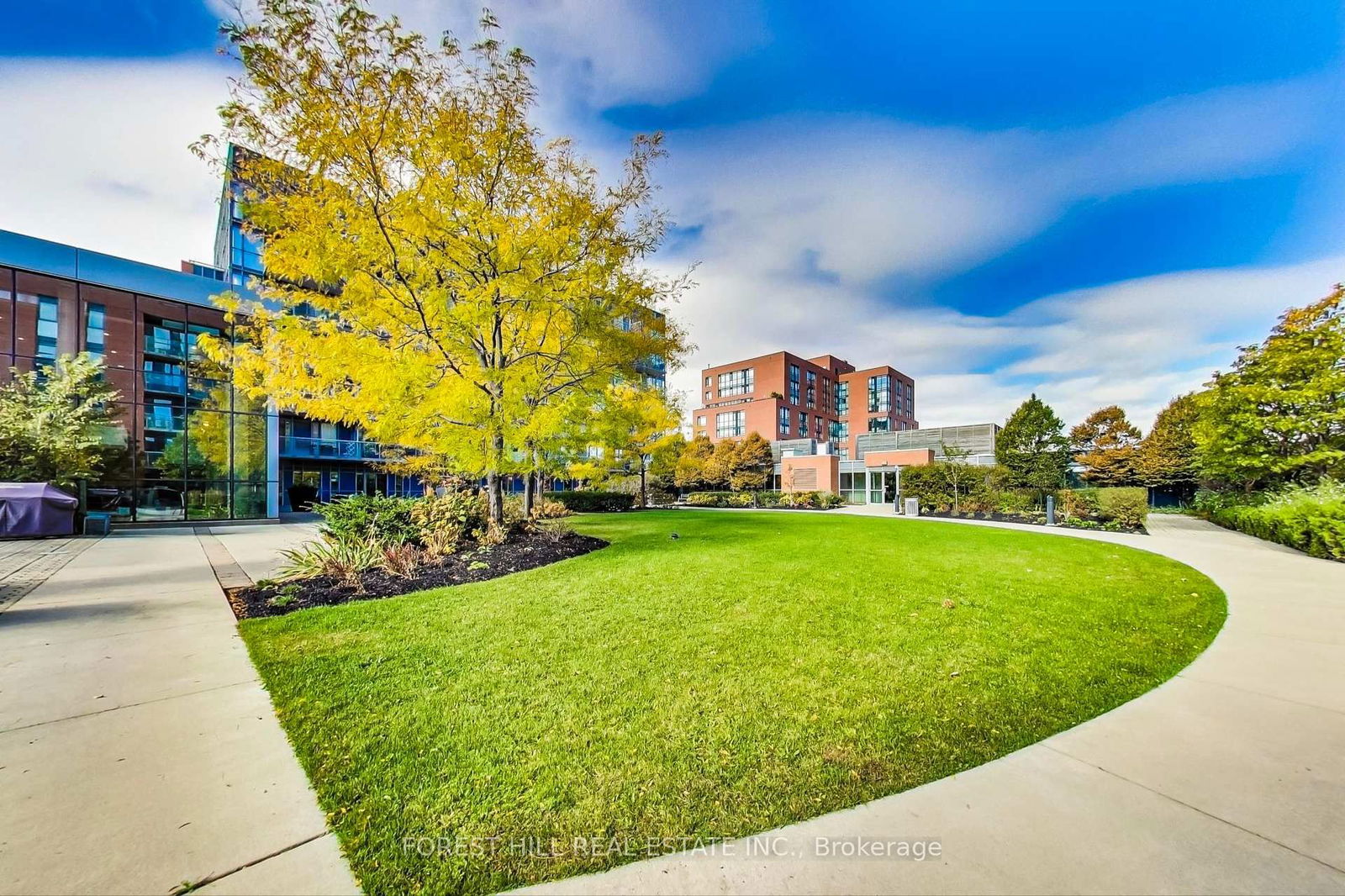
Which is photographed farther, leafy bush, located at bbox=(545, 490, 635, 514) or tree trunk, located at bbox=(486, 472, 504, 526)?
leafy bush, located at bbox=(545, 490, 635, 514)

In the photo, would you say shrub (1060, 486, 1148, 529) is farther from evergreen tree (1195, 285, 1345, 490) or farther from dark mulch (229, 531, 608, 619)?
dark mulch (229, 531, 608, 619)

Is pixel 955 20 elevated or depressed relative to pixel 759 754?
elevated

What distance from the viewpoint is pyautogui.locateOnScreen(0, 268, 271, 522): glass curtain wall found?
18.1 m

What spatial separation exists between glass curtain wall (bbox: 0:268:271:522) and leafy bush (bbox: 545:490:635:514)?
13207 millimetres

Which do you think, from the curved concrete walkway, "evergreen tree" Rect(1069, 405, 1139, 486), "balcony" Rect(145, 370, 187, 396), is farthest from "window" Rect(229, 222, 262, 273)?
"evergreen tree" Rect(1069, 405, 1139, 486)

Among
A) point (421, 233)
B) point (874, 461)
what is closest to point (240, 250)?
point (421, 233)

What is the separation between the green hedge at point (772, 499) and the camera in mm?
35094

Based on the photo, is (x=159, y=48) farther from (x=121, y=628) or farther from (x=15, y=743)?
(x=15, y=743)

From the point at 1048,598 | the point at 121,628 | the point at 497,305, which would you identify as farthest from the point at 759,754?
the point at 497,305

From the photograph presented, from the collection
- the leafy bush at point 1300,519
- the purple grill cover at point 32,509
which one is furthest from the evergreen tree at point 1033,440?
the purple grill cover at point 32,509

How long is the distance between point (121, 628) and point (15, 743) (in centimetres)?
297

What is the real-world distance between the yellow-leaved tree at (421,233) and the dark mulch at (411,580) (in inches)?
61.8

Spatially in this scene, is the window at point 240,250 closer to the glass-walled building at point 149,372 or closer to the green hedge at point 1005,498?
the glass-walled building at point 149,372

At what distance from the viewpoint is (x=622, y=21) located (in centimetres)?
930
